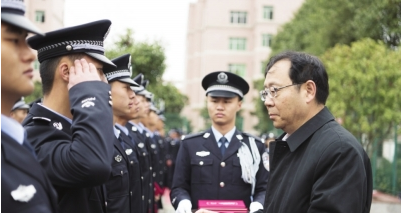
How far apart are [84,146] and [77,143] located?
4 cm

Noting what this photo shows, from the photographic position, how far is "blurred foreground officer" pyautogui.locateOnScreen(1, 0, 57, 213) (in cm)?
200

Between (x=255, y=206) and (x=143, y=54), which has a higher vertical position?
(x=143, y=54)

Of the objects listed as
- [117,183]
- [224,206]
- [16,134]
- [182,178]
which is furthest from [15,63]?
[182,178]

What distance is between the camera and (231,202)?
15.0 ft

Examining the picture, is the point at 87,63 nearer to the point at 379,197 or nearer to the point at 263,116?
the point at 379,197

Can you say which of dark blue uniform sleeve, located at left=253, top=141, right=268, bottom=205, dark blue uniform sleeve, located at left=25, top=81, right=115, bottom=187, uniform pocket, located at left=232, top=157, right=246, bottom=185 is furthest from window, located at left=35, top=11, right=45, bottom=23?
dark blue uniform sleeve, located at left=253, top=141, right=268, bottom=205

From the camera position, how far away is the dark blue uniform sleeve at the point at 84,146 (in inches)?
92.6

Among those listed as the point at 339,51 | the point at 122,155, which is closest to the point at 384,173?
the point at 339,51

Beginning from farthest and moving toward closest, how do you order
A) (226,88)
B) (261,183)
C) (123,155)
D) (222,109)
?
(226,88) < (222,109) < (261,183) < (123,155)

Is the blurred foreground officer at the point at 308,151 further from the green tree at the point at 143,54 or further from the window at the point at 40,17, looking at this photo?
the green tree at the point at 143,54

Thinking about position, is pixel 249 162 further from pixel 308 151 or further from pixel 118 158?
pixel 308 151

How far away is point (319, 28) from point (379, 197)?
8751 mm

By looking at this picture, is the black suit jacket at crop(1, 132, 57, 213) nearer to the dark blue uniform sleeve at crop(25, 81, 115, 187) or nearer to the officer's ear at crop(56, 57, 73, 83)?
the dark blue uniform sleeve at crop(25, 81, 115, 187)

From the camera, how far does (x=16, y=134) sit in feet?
6.89
